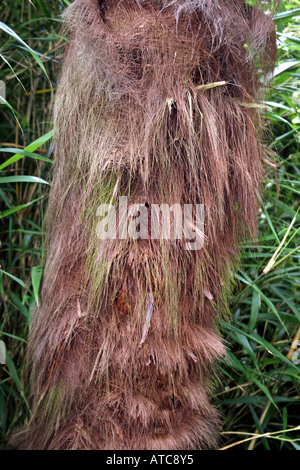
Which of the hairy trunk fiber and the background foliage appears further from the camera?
the background foliage

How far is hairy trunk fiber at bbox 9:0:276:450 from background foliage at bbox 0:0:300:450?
0.28m

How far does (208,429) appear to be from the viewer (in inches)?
32.3

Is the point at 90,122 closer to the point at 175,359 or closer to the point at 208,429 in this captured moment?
the point at 175,359

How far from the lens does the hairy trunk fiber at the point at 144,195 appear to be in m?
0.72

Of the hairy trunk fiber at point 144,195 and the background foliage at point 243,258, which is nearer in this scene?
the hairy trunk fiber at point 144,195

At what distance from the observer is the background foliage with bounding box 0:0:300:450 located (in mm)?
1079

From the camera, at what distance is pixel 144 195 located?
734 mm

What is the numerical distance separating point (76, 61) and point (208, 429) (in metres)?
0.73

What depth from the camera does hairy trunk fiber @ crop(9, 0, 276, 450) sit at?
724 mm

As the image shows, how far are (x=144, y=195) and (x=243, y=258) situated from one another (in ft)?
1.74

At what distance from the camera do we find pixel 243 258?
3.84ft

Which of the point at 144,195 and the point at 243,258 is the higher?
the point at 144,195

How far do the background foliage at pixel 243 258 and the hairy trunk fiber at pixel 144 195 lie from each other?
0.28 m

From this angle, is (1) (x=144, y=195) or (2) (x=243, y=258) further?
(2) (x=243, y=258)
